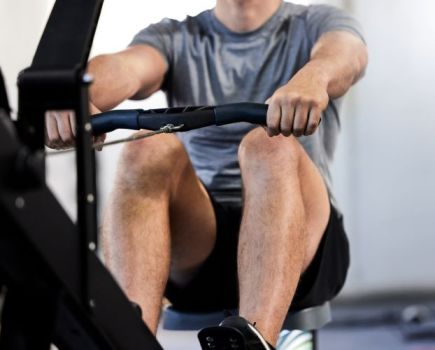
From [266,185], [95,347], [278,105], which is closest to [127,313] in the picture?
[95,347]

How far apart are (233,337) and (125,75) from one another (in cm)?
65

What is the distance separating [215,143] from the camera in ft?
6.61

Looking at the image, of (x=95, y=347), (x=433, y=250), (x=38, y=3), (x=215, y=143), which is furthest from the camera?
(x=433, y=250)

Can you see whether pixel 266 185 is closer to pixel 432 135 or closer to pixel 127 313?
pixel 127 313

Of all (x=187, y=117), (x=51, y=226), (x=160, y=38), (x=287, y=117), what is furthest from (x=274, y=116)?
(x=160, y=38)

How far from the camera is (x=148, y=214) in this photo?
1.68 meters

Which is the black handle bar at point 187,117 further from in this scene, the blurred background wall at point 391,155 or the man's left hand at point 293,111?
the blurred background wall at point 391,155

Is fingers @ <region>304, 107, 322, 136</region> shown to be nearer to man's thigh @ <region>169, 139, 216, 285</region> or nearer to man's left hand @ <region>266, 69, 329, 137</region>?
man's left hand @ <region>266, 69, 329, 137</region>

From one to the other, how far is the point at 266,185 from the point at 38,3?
217cm

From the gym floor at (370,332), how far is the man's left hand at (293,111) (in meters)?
1.92

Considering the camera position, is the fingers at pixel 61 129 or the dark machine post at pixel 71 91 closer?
the dark machine post at pixel 71 91

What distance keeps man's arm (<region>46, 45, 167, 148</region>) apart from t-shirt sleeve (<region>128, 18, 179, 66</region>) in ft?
0.06

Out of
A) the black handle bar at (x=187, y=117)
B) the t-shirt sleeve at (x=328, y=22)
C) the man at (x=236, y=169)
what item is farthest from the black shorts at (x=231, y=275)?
the black handle bar at (x=187, y=117)

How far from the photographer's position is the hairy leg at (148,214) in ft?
5.43
